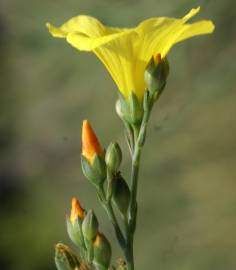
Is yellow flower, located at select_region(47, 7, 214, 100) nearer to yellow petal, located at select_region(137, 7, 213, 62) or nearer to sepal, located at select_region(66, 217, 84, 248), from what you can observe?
yellow petal, located at select_region(137, 7, 213, 62)

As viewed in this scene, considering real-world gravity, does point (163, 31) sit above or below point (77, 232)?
above

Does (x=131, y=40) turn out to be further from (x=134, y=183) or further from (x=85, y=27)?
(x=134, y=183)

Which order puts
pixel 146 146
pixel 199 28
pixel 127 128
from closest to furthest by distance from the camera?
pixel 199 28 < pixel 127 128 < pixel 146 146

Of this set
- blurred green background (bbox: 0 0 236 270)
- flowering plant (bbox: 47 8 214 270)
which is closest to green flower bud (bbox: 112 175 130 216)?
flowering plant (bbox: 47 8 214 270)

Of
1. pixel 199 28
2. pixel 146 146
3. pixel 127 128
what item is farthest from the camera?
pixel 146 146

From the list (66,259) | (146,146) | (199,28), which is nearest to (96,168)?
(66,259)

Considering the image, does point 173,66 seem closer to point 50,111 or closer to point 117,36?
point 50,111

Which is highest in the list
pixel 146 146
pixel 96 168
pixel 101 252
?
pixel 96 168

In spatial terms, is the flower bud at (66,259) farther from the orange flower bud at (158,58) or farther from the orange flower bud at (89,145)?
the orange flower bud at (158,58)

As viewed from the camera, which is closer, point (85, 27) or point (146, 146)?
point (85, 27)
